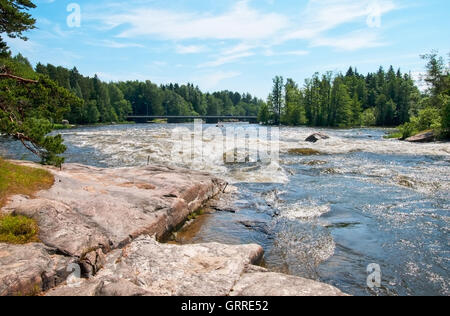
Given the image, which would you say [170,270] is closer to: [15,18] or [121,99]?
[15,18]

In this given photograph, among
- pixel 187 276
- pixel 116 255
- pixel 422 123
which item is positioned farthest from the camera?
pixel 422 123

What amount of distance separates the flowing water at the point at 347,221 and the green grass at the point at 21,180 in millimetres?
4214

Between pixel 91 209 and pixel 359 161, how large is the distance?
1911 cm

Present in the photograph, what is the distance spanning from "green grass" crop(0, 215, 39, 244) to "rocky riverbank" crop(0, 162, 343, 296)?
0.45 ft

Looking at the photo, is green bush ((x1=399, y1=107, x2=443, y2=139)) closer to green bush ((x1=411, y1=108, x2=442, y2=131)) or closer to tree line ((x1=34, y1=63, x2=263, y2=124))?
green bush ((x1=411, y1=108, x2=442, y2=131))

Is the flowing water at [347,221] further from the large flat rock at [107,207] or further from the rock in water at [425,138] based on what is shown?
the rock in water at [425,138]

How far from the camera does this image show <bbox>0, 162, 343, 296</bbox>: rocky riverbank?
460 centimetres

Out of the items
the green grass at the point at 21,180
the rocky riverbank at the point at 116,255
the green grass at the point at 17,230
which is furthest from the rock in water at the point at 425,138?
the green grass at the point at 17,230

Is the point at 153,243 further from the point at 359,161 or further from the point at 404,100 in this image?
the point at 404,100

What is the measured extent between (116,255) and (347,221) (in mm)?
7073

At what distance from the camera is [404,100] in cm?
9375

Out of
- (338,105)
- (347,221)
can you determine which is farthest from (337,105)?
(347,221)

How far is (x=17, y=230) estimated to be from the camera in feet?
18.7
